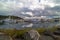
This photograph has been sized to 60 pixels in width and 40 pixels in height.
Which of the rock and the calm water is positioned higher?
the calm water

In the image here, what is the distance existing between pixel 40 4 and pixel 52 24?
0.56 m

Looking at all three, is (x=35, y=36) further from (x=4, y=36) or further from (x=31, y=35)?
(x=4, y=36)

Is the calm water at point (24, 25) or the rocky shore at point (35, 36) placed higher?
the calm water at point (24, 25)

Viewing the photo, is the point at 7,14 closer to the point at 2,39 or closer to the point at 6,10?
the point at 6,10

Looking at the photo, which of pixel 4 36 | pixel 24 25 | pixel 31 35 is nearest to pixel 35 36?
pixel 31 35

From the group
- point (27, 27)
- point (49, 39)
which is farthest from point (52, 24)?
point (27, 27)

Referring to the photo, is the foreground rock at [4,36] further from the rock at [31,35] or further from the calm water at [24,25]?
the rock at [31,35]

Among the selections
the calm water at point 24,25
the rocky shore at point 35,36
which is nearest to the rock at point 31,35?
the rocky shore at point 35,36

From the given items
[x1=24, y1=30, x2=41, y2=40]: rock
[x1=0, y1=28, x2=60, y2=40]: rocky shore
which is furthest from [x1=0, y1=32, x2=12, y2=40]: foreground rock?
[x1=24, y1=30, x2=41, y2=40]: rock

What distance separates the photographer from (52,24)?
3484 millimetres

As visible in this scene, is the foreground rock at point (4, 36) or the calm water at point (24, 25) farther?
the calm water at point (24, 25)

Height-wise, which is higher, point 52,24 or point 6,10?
point 6,10

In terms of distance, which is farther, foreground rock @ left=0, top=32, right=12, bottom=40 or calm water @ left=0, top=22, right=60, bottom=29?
calm water @ left=0, top=22, right=60, bottom=29

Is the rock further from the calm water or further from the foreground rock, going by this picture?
the foreground rock
